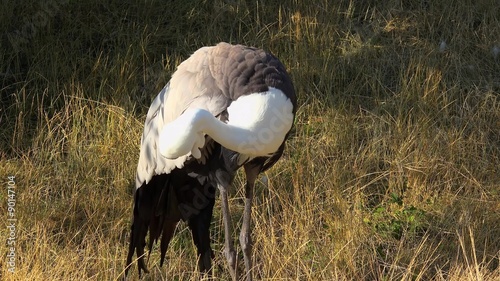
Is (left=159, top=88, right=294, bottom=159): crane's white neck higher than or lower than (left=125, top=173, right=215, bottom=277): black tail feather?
higher

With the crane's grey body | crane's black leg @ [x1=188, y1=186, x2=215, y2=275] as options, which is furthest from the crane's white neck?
crane's black leg @ [x1=188, y1=186, x2=215, y2=275]

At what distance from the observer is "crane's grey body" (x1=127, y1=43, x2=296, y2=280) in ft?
13.0

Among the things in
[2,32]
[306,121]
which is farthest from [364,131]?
[2,32]

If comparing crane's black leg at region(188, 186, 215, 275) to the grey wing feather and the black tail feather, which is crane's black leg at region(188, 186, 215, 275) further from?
the grey wing feather

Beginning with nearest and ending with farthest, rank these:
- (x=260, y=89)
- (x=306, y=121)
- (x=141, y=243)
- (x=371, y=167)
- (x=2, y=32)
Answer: (x=260, y=89) < (x=141, y=243) < (x=371, y=167) < (x=306, y=121) < (x=2, y=32)

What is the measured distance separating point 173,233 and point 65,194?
73cm

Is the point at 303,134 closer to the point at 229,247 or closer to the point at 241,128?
the point at 229,247

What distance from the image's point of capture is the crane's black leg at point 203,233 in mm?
4402

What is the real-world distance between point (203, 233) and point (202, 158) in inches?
19.3

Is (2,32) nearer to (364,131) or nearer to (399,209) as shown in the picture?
(364,131)

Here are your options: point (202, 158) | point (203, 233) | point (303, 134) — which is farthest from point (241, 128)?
point (303, 134)

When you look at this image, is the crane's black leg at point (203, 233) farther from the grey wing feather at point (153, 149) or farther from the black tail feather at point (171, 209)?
the grey wing feather at point (153, 149)

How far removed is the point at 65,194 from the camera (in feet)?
16.3

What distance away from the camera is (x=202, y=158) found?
4121 millimetres
